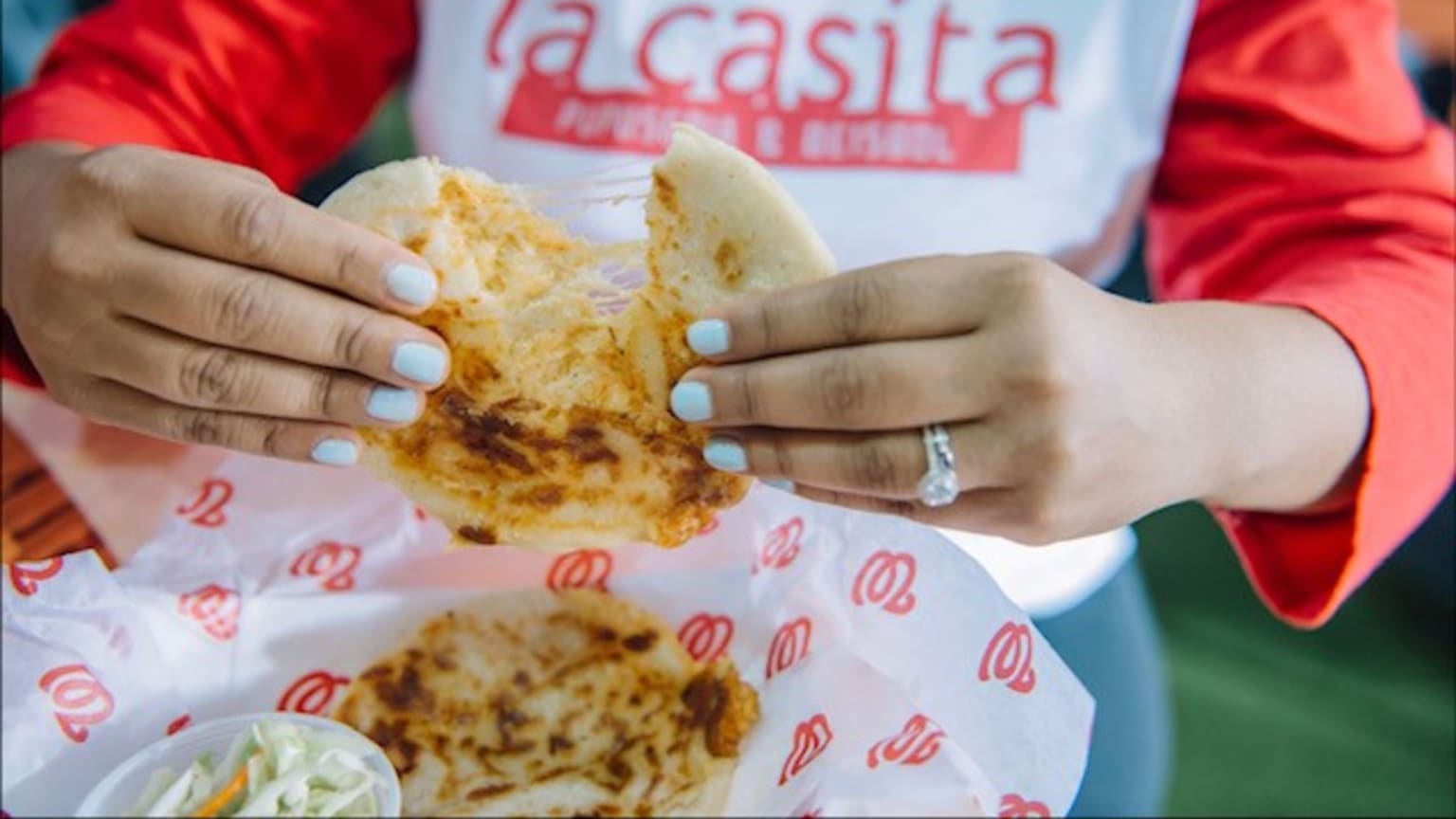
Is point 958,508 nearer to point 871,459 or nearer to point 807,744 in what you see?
point 871,459

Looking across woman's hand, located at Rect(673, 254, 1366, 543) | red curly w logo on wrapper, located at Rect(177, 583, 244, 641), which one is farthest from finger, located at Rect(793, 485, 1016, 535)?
red curly w logo on wrapper, located at Rect(177, 583, 244, 641)

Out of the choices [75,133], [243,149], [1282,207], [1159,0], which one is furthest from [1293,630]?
[75,133]

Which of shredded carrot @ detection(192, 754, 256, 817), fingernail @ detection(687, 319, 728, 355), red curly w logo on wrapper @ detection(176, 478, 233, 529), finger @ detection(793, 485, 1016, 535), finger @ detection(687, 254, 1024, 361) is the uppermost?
finger @ detection(687, 254, 1024, 361)

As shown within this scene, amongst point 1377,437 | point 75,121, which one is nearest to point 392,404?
point 75,121

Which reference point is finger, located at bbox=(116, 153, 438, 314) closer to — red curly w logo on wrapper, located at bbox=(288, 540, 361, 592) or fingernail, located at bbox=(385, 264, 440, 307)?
fingernail, located at bbox=(385, 264, 440, 307)

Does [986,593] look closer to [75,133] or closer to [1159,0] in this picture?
[1159,0]

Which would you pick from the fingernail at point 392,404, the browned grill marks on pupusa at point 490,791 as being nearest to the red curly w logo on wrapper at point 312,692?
the browned grill marks on pupusa at point 490,791

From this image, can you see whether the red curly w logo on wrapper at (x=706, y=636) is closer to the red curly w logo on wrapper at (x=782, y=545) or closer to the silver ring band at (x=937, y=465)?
the red curly w logo on wrapper at (x=782, y=545)
